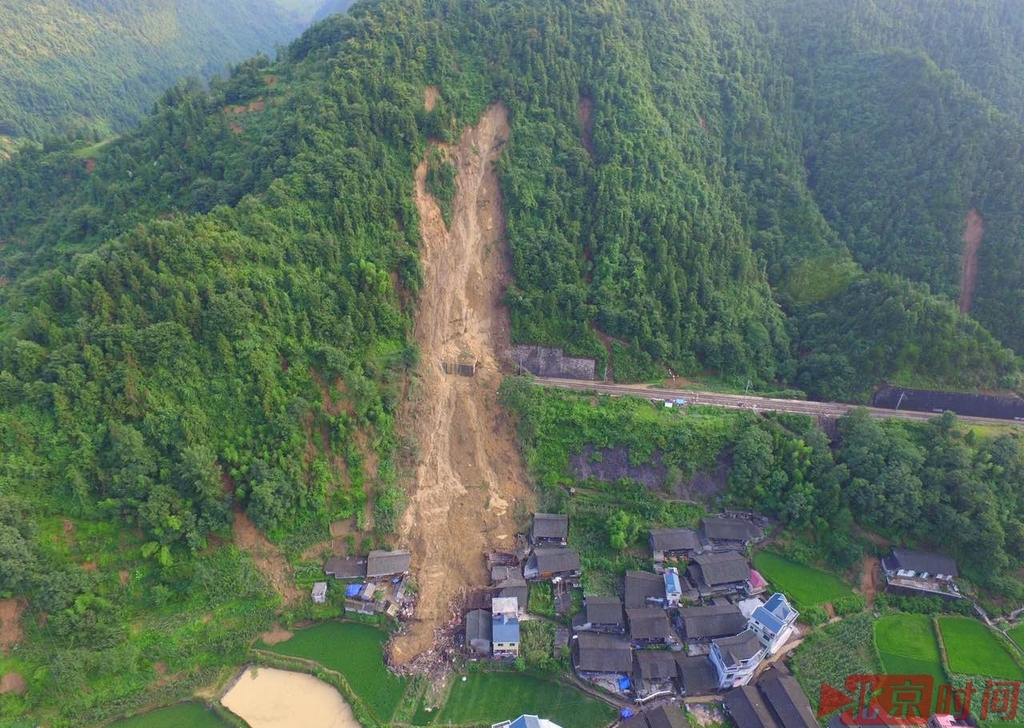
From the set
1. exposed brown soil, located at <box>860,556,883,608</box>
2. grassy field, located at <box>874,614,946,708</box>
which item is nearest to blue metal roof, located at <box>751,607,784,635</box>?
grassy field, located at <box>874,614,946,708</box>

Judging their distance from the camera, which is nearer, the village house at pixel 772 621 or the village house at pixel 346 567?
the village house at pixel 772 621

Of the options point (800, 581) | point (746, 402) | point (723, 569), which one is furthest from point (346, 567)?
point (746, 402)

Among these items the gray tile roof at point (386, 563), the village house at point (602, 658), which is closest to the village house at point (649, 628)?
the village house at point (602, 658)

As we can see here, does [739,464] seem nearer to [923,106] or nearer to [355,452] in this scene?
[355,452]

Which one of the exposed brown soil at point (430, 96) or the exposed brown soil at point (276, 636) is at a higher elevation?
the exposed brown soil at point (430, 96)

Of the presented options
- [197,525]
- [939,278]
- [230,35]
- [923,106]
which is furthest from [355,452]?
[230,35]

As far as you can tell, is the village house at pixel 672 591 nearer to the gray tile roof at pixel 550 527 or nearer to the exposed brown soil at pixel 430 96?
the gray tile roof at pixel 550 527

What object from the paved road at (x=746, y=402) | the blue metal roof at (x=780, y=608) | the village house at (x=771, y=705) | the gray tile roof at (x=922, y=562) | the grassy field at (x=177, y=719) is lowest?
the grassy field at (x=177, y=719)

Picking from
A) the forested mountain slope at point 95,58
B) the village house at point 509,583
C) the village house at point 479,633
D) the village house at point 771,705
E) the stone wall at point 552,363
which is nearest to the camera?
the village house at point 771,705

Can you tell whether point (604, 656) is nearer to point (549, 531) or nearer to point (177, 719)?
point (549, 531)
